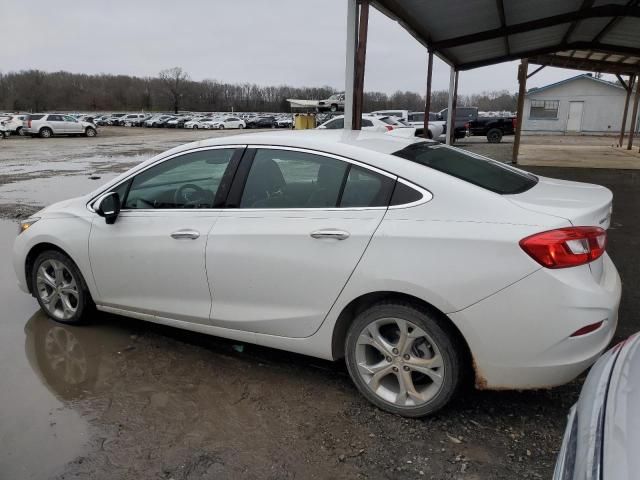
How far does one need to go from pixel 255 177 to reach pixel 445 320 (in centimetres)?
150

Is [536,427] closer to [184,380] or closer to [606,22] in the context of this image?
[184,380]

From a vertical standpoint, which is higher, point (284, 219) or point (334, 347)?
point (284, 219)

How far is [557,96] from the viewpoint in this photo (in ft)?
133

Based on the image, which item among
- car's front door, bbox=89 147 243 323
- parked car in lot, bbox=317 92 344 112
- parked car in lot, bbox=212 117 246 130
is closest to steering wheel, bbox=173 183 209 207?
car's front door, bbox=89 147 243 323

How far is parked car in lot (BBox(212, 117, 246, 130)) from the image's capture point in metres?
55.1

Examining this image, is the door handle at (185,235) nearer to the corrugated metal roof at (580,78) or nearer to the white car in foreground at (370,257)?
the white car in foreground at (370,257)

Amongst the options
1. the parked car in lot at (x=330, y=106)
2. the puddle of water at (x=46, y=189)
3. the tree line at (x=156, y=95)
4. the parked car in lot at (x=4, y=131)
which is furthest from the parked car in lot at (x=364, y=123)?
the tree line at (x=156, y=95)

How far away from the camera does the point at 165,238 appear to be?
3.42 metres

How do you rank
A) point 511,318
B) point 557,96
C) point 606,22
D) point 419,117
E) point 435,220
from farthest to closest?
point 557,96
point 419,117
point 606,22
point 435,220
point 511,318

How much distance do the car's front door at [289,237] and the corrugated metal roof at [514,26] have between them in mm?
5872

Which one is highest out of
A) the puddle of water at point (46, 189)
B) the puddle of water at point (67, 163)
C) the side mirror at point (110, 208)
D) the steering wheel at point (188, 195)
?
the steering wheel at point (188, 195)

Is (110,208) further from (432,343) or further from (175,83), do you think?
(175,83)

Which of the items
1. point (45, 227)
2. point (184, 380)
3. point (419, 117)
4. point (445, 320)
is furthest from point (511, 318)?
point (419, 117)

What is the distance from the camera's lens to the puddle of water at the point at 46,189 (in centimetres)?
1054
